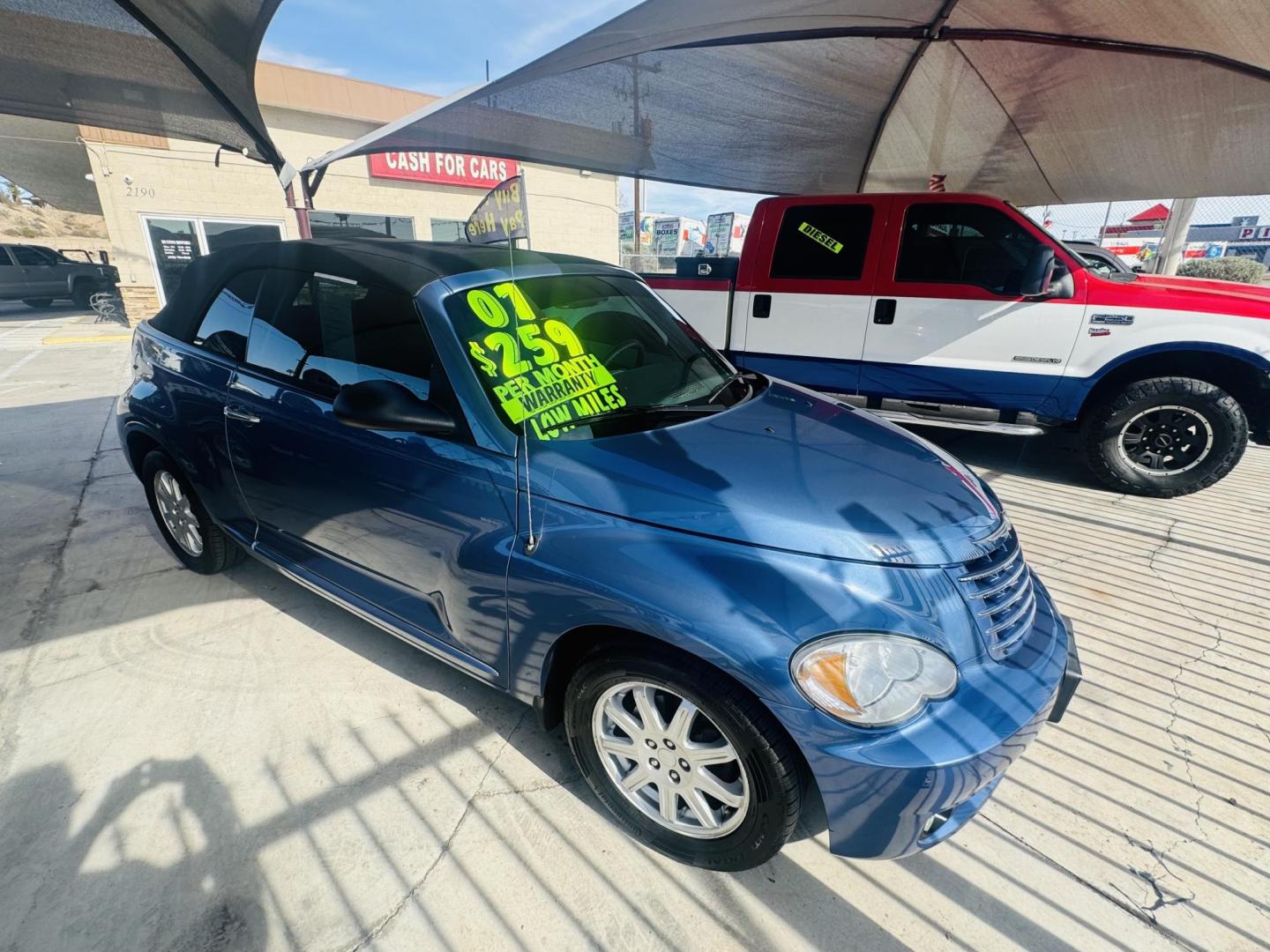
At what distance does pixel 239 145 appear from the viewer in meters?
7.17

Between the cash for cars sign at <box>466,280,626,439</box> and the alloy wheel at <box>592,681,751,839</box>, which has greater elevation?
the cash for cars sign at <box>466,280,626,439</box>

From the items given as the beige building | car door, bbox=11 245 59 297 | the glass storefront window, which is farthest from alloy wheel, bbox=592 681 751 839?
car door, bbox=11 245 59 297

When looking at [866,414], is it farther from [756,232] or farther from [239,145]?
[239,145]

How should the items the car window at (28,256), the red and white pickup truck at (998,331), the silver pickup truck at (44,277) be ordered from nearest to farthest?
the red and white pickup truck at (998,331), the silver pickup truck at (44,277), the car window at (28,256)

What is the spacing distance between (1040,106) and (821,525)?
6686 mm

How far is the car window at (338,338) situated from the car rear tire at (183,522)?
3.52 feet

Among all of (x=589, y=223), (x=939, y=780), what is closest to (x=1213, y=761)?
(x=939, y=780)

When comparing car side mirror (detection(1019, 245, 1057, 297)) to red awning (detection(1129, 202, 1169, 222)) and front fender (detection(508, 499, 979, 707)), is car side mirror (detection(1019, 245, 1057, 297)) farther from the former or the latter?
red awning (detection(1129, 202, 1169, 222))

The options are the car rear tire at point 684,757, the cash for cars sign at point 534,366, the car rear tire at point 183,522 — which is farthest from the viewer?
the car rear tire at point 183,522

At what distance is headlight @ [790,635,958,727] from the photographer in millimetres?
1486

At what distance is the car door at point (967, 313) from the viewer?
4633 mm

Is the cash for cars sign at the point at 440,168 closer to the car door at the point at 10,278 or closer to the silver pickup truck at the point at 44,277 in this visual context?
the silver pickup truck at the point at 44,277

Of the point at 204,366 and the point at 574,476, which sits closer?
the point at 574,476

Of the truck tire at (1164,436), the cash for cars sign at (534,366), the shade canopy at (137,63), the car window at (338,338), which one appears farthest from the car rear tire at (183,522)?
the truck tire at (1164,436)
